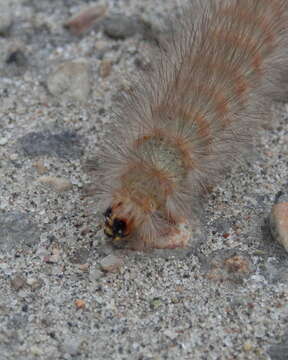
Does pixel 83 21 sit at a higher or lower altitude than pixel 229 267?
higher

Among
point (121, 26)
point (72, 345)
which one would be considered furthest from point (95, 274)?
point (121, 26)

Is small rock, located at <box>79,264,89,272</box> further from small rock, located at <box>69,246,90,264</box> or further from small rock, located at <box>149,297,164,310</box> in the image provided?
small rock, located at <box>149,297,164,310</box>

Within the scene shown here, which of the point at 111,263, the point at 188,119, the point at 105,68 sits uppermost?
the point at 188,119

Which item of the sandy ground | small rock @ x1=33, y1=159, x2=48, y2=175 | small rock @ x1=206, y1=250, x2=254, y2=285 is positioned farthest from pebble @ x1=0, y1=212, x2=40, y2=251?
small rock @ x1=206, y1=250, x2=254, y2=285

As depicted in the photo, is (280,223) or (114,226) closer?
(114,226)

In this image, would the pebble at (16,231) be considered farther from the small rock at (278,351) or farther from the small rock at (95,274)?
the small rock at (278,351)

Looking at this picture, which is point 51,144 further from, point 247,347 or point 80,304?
point 247,347
